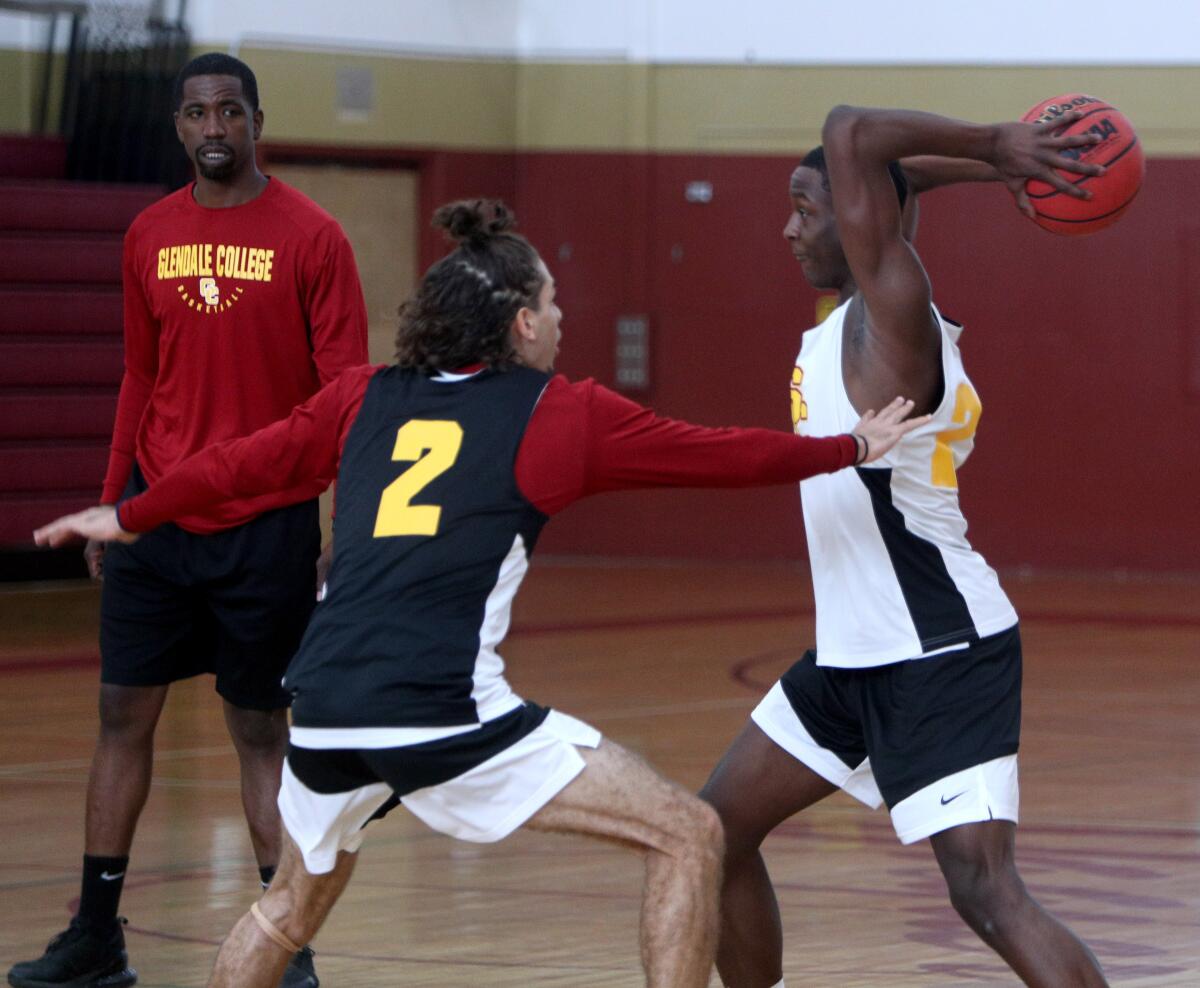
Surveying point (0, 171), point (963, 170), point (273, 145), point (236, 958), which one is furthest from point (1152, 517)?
point (236, 958)

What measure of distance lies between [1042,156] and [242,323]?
1.84m

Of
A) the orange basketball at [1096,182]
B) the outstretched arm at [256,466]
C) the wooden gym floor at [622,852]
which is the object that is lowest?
the wooden gym floor at [622,852]

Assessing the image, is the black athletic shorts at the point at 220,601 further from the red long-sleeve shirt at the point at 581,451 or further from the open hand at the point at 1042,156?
the open hand at the point at 1042,156

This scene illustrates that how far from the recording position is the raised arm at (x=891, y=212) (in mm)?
3805

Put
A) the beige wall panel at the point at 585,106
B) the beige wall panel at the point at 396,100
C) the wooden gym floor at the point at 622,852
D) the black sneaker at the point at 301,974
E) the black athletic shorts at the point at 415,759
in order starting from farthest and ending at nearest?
the beige wall panel at the point at 585,106 → the beige wall panel at the point at 396,100 → the wooden gym floor at the point at 622,852 → the black sneaker at the point at 301,974 → the black athletic shorts at the point at 415,759

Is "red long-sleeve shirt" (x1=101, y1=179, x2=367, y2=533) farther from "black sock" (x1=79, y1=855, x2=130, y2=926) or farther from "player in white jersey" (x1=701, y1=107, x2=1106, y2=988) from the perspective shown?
"player in white jersey" (x1=701, y1=107, x2=1106, y2=988)

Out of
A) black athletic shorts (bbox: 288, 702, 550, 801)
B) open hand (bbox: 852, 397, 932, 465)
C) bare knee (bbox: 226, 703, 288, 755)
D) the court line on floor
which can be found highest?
open hand (bbox: 852, 397, 932, 465)

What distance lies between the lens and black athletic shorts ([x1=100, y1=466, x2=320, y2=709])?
15.6 ft

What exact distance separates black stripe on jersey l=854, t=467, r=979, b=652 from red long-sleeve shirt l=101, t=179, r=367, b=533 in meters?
1.37

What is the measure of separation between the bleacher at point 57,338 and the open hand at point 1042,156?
8.02m

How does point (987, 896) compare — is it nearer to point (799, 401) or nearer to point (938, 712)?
point (938, 712)

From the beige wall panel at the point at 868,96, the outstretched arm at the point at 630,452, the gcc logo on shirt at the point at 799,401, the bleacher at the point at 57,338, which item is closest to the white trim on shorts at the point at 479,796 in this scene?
the outstretched arm at the point at 630,452

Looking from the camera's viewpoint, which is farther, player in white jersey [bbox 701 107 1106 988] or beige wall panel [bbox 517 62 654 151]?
beige wall panel [bbox 517 62 654 151]

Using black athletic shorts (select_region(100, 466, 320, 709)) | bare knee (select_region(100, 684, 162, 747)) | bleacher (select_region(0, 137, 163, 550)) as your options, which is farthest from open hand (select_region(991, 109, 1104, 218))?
bleacher (select_region(0, 137, 163, 550))
